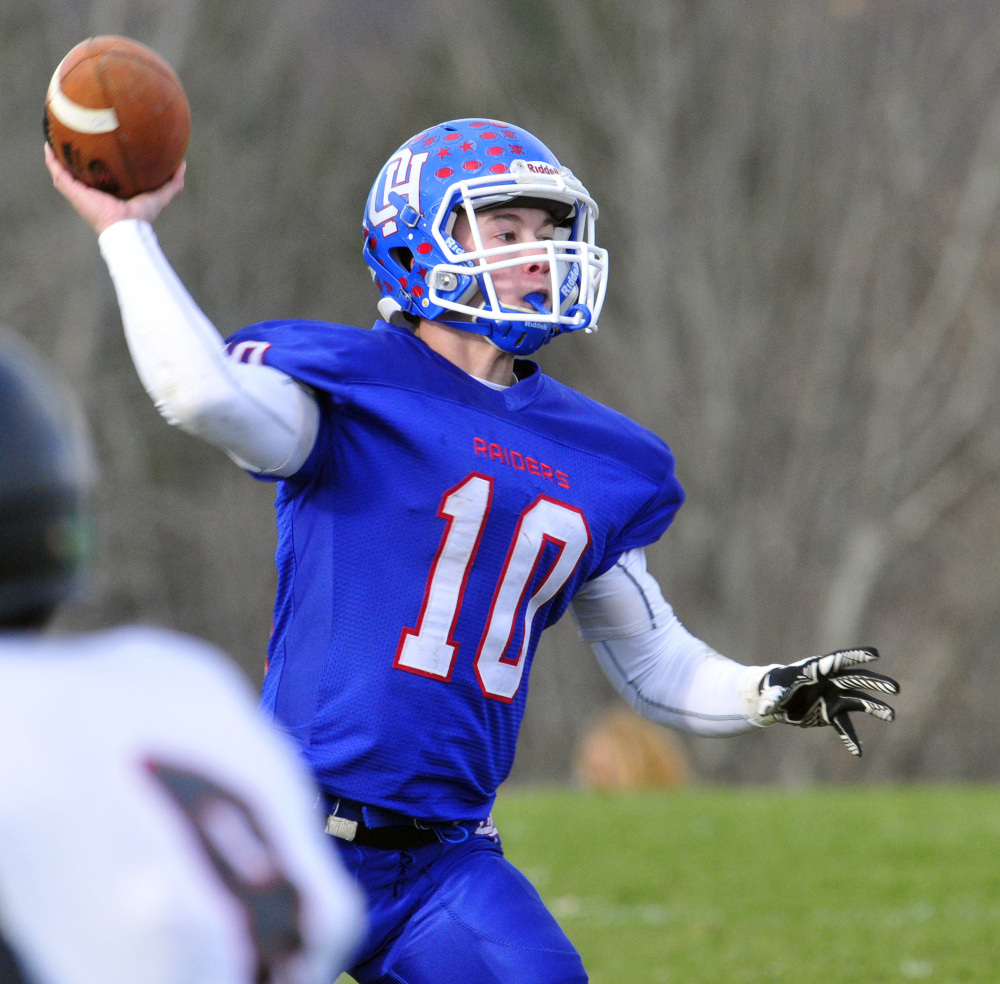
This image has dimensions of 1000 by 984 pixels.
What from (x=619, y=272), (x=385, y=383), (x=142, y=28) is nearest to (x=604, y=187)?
(x=619, y=272)

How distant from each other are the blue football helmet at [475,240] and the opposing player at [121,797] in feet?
4.81

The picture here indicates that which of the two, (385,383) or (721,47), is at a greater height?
(385,383)

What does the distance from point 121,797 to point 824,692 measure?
5.81ft

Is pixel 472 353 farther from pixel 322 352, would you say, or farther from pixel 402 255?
pixel 322 352

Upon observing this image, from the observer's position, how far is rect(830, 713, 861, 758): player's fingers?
107 inches

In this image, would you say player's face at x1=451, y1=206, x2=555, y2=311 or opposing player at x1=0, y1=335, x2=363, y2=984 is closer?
opposing player at x1=0, y1=335, x2=363, y2=984

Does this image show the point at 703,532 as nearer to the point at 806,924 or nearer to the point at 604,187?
the point at 604,187

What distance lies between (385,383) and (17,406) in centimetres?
138

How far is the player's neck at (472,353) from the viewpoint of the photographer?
9.30ft

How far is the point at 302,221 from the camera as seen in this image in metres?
17.8

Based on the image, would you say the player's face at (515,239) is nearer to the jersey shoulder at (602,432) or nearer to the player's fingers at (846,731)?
the jersey shoulder at (602,432)

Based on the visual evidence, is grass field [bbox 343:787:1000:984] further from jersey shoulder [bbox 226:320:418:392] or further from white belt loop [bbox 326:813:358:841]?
jersey shoulder [bbox 226:320:418:392]

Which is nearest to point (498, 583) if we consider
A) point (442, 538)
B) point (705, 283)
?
point (442, 538)

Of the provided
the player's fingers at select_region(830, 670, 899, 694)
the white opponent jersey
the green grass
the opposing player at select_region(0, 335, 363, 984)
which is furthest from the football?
the green grass
